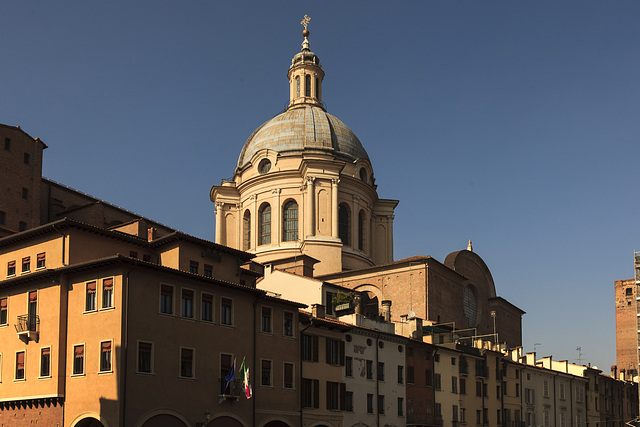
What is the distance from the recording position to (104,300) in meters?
31.5

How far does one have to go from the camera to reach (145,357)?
31.1 metres

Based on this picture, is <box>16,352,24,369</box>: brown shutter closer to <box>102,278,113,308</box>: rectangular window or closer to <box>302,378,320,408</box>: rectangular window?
<box>102,278,113,308</box>: rectangular window

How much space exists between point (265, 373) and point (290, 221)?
37.0 metres

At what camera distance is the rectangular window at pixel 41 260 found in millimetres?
35719

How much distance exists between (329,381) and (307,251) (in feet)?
96.6

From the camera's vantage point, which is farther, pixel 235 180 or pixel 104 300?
pixel 235 180

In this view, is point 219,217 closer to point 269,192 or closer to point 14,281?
point 269,192

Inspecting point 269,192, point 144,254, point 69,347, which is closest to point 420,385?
point 144,254

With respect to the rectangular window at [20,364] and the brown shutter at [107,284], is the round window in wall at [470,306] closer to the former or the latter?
the rectangular window at [20,364]

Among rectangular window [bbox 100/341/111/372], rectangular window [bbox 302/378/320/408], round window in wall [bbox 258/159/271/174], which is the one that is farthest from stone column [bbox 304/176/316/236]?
rectangular window [bbox 100/341/111/372]

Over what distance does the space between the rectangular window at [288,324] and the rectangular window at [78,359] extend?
974 centimetres

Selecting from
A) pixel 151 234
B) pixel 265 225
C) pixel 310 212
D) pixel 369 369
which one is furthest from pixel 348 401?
pixel 265 225

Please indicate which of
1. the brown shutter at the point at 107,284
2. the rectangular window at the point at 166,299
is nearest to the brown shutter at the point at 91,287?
the brown shutter at the point at 107,284

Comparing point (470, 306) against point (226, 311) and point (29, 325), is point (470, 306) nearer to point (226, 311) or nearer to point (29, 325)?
point (226, 311)
